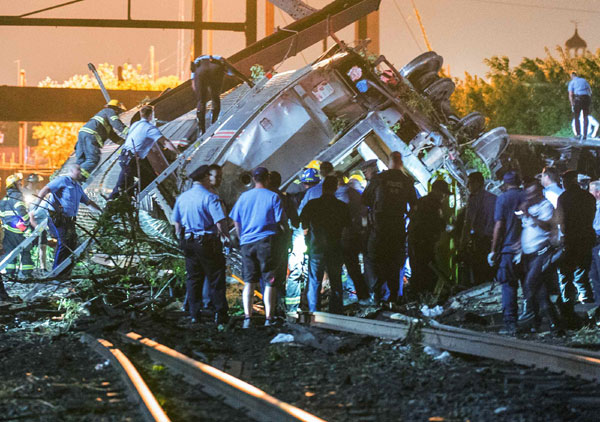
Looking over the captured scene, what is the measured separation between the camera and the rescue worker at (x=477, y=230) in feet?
35.9

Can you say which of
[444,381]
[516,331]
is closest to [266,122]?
[516,331]

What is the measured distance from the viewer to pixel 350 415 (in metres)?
5.23

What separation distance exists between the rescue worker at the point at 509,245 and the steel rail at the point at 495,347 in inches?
37.2

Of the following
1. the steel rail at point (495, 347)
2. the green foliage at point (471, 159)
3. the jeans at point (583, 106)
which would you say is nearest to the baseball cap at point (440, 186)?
the green foliage at point (471, 159)

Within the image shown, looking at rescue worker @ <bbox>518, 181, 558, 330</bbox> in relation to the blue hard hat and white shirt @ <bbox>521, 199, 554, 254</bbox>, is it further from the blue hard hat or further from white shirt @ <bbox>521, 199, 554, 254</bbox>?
the blue hard hat

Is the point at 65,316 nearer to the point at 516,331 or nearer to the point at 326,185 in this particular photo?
the point at 326,185

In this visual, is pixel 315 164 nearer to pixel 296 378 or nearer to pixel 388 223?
pixel 388 223

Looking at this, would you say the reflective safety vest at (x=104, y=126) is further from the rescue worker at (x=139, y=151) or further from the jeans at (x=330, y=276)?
the jeans at (x=330, y=276)

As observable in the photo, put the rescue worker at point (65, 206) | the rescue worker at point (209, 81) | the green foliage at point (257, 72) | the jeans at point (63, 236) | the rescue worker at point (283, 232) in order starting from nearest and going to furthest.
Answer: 1. the rescue worker at point (283, 232)
2. the jeans at point (63, 236)
3. the rescue worker at point (65, 206)
4. the rescue worker at point (209, 81)
5. the green foliage at point (257, 72)

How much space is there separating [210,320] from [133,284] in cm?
205

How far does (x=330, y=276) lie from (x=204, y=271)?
5.11ft

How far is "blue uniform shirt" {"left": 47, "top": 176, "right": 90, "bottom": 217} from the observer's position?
12102 mm

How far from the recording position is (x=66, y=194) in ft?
39.9

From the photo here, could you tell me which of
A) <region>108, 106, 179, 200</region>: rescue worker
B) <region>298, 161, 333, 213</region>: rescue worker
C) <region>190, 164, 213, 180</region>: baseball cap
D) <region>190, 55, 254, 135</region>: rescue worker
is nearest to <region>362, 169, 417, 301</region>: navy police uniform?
<region>298, 161, 333, 213</region>: rescue worker
